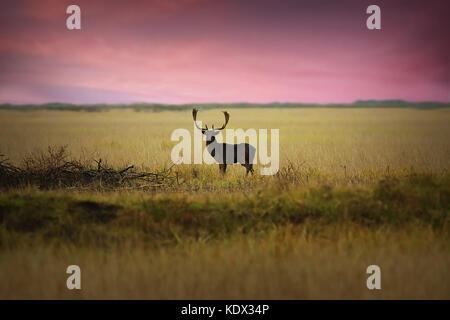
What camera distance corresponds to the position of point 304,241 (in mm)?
5398

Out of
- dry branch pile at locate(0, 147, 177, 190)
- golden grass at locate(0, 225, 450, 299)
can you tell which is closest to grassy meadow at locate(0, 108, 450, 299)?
golden grass at locate(0, 225, 450, 299)

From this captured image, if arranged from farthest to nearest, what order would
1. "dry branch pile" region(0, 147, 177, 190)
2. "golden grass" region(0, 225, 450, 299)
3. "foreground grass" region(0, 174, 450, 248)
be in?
"dry branch pile" region(0, 147, 177, 190), "foreground grass" region(0, 174, 450, 248), "golden grass" region(0, 225, 450, 299)

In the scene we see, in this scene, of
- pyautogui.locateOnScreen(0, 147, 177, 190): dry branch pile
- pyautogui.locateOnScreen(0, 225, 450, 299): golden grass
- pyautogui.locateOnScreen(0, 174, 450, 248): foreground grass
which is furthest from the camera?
pyautogui.locateOnScreen(0, 147, 177, 190): dry branch pile

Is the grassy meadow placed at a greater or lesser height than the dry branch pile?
lesser

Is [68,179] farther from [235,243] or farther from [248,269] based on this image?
[248,269]

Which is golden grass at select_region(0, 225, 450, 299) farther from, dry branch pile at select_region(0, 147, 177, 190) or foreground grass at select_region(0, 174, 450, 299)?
dry branch pile at select_region(0, 147, 177, 190)

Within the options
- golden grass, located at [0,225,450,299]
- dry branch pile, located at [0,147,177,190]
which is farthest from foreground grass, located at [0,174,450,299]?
dry branch pile, located at [0,147,177,190]

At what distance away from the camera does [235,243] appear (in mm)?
5340

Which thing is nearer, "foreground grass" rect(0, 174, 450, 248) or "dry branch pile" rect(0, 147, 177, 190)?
"foreground grass" rect(0, 174, 450, 248)

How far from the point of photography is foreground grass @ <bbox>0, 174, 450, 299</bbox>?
4324 mm

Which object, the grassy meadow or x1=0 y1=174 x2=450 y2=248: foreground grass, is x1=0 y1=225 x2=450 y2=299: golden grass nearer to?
the grassy meadow

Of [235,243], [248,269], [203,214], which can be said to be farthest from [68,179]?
[248,269]

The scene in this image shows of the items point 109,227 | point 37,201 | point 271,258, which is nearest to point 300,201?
point 271,258

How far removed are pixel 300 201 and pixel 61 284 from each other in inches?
147
